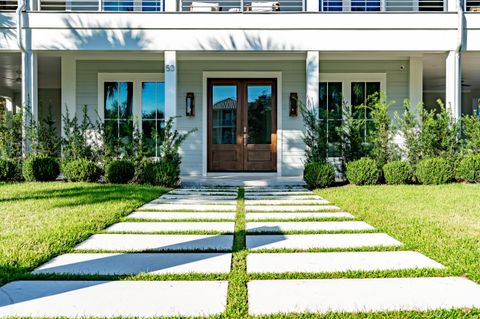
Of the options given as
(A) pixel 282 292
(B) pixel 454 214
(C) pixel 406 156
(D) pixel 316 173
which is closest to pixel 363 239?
(A) pixel 282 292

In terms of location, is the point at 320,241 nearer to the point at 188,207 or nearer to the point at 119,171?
the point at 188,207

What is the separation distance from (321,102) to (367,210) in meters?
5.21

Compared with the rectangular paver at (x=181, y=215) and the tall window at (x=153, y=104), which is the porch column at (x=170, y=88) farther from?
the rectangular paver at (x=181, y=215)

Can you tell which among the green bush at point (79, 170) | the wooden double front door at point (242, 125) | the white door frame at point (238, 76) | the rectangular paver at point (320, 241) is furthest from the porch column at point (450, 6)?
the green bush at point (79, 170)

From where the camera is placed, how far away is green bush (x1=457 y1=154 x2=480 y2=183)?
6.82 m

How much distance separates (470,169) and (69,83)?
8.34 metres

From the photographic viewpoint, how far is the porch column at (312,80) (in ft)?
24.4

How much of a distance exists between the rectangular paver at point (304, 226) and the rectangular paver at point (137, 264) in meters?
0.89

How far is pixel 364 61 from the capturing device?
922 centimetres

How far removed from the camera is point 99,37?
7516mm

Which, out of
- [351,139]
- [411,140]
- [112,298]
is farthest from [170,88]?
[112,298]

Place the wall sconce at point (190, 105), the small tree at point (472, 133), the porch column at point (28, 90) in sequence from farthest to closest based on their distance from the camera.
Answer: the wall sconce at point (190, 105)
the porch column at point (28, 90)
the small tree at point (472, 133)

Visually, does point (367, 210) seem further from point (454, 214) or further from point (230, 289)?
point (230, 289)

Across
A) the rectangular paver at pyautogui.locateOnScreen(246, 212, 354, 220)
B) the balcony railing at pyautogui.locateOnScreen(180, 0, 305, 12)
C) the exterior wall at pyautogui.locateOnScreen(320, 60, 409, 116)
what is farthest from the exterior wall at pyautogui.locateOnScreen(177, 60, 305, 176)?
the rectangular paver at pyautogui.locateOnScreen(246, 212, 354, 220)
